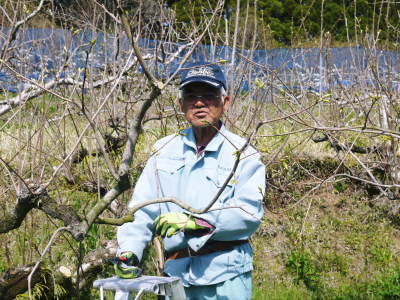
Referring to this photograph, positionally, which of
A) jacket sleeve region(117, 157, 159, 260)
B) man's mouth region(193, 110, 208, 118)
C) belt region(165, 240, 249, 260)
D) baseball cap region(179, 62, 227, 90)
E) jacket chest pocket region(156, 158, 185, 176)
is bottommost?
belt region(165, 240, 249, 260)

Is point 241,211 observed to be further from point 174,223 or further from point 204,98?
point 204,98

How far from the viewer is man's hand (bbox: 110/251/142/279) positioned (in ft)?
9.00

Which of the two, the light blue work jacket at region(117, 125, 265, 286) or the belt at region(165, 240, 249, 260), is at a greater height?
the light blue work jacket at region(117, 125, 265, 286)

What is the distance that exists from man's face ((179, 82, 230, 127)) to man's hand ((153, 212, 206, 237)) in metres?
0.51

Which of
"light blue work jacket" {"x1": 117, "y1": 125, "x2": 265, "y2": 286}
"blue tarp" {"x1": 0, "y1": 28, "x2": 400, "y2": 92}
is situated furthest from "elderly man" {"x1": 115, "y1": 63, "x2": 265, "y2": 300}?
"blue tarp" {"x1": 0, "y1": 28, "x2": 400, "y2": 92}

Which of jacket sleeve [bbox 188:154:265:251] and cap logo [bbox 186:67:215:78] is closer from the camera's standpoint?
jacket sleeve [bbox 188:154:265:251]

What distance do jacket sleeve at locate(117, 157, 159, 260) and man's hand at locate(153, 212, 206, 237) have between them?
0.23 meters

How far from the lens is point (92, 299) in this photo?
4641 millimetres

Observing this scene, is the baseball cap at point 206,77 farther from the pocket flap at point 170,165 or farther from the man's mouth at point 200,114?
the pocket flap at point 170,165

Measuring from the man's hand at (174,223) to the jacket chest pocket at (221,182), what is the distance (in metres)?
0.24

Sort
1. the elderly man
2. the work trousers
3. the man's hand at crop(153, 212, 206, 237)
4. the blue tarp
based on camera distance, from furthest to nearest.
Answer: the blue tarp, the work trousers, the elderly man, the man's hand at crop(153, 212, 206, 237)

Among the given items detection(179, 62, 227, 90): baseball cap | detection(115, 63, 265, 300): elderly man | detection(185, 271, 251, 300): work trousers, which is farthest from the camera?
detection(179, 62, 227, 90): baseball cap

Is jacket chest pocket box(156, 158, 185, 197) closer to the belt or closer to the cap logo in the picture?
the belt

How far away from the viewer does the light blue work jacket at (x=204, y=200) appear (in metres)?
2.78
